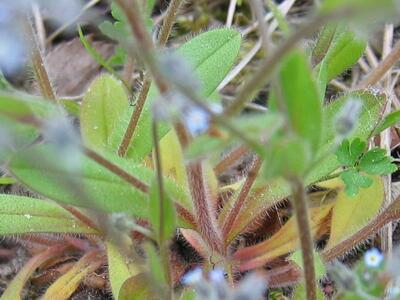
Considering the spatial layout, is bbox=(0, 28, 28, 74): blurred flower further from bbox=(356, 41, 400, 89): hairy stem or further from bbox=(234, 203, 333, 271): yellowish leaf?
bbox=(356, 41, 400, 89): hairy stem

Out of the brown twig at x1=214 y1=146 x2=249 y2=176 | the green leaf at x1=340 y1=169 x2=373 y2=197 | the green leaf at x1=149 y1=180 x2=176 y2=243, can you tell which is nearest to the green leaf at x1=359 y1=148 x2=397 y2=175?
the green leaf at x1=340 y1=169 x2=373 y2=197

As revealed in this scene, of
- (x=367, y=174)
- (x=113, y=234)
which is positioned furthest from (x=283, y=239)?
(x=113, y=234)

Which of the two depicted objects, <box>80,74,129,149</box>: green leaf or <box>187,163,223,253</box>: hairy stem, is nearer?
<box>187,163,223,253</box>: hairy stem

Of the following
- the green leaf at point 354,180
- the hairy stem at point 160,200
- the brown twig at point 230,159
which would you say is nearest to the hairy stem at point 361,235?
the green leaf at point 354,180

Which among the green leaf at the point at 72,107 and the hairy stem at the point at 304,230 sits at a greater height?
the green leaf at the point at 72,107

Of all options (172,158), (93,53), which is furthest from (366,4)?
(93,53)

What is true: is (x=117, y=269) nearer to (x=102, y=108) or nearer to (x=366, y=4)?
(x=102, y=108)

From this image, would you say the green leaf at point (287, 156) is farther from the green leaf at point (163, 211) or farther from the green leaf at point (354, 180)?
the green leaf at point (354, 180)
